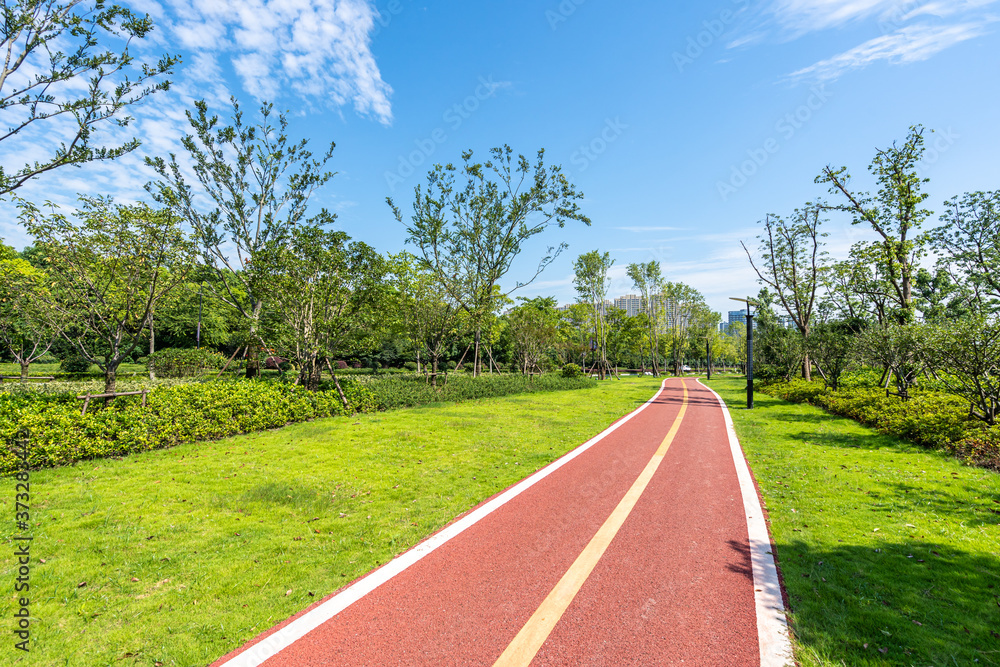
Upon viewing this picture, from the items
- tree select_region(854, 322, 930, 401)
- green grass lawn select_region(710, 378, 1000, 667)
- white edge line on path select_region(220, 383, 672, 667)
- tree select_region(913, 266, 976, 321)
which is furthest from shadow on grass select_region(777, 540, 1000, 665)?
tree select_region(913, 266, 976, 321)

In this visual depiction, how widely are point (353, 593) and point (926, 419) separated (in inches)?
558

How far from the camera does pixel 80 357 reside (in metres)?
29.6

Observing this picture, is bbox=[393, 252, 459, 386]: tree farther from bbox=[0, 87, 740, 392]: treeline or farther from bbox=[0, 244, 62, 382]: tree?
bbox=[0, 244, 62, 382]: tree

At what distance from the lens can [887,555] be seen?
4.34 meters

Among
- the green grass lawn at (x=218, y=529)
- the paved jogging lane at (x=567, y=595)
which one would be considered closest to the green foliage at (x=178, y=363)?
the green grass lawn at (x=218, y=529)

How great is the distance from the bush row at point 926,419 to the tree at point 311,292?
16.7 meters

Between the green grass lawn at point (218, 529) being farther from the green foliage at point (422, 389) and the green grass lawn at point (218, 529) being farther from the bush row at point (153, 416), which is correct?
the green foliage at point (422, 389)

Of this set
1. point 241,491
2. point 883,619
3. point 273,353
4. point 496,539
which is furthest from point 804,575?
point 273,353

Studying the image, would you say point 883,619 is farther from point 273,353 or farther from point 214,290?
point 214,290

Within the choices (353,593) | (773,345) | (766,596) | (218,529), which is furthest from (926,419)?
(773,345)

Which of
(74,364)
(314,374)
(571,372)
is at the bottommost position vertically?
(74,364)

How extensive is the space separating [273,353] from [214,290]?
3.19 meters

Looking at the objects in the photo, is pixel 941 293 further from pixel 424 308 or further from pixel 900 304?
pixel 424 308

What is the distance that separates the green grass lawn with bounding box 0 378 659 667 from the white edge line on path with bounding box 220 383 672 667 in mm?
158
